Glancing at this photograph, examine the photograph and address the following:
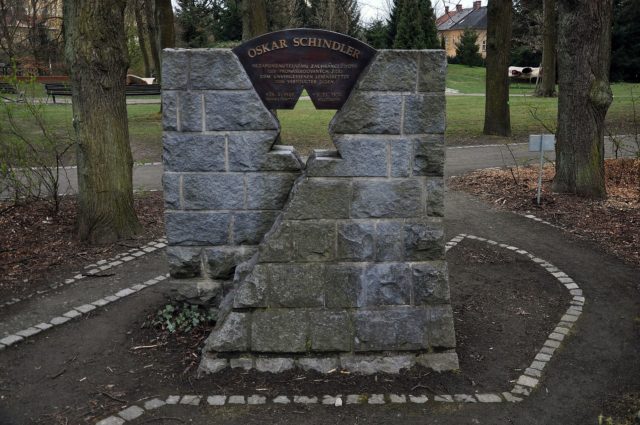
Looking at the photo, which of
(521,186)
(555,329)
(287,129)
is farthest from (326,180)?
(287,129)

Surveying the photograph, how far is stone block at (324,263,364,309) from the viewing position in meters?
5.08

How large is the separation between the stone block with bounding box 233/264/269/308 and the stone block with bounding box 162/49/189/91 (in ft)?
5.33

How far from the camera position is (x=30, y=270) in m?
7.64

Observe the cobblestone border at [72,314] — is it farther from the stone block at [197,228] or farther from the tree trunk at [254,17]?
the tree trunk at [254,17]

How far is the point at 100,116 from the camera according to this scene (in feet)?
26.7

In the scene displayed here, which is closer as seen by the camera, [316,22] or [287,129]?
[287,129]

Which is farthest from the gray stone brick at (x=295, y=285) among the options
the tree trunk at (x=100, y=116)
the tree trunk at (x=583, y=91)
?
the tree trunk at (x=583, y=91)

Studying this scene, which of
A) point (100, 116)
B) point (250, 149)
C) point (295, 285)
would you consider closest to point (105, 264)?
point (100, 116)

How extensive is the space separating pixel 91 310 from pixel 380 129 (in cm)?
369

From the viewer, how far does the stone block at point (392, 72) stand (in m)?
4.82

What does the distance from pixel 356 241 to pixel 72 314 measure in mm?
3266

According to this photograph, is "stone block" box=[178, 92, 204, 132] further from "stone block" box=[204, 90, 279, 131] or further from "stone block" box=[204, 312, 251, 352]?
"stone block" box=[204, 312, 251, 352]

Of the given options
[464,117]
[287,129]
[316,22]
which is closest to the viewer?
[287,129]

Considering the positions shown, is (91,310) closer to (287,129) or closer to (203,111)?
(203,111)
